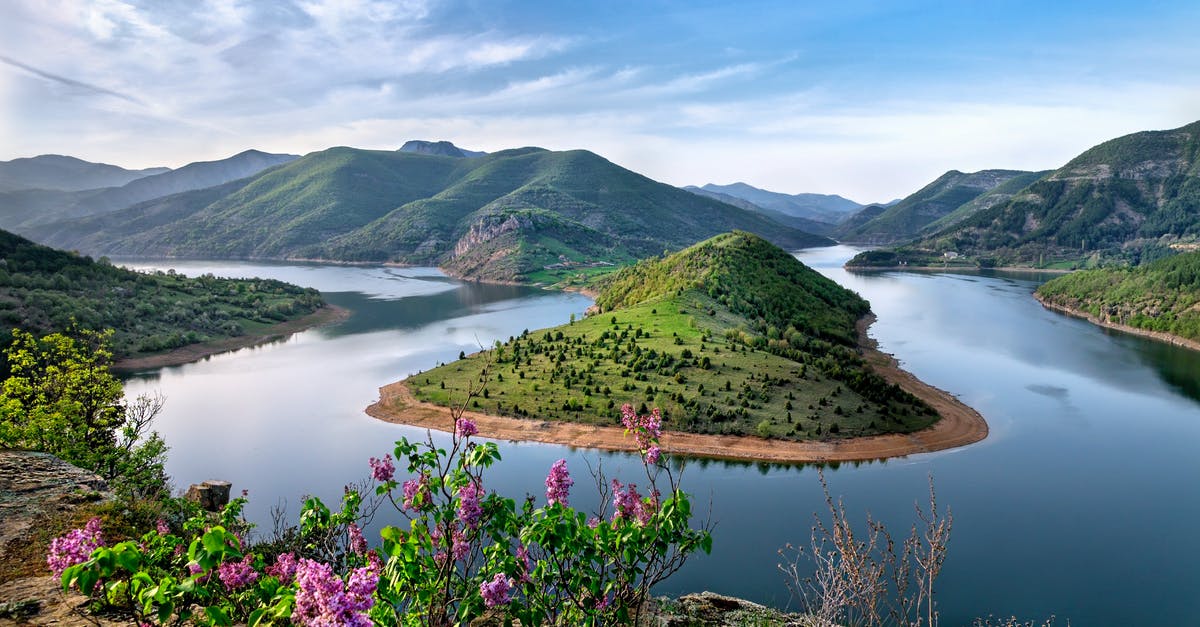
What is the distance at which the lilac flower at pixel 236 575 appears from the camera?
18.1ft

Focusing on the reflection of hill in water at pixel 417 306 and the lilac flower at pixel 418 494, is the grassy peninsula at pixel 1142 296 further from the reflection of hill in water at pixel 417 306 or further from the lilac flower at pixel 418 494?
the lilac flower at pixel 418 494

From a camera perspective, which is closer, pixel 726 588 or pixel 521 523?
pixel 521 523

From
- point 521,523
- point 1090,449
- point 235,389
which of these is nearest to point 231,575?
point 521,523

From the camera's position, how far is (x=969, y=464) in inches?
1389

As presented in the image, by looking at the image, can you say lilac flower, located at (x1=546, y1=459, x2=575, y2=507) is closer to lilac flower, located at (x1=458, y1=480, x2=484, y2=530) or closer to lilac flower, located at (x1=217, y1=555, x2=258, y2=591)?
lilac flower, located at (x1=458, y1=480, x2=484, y2=530)

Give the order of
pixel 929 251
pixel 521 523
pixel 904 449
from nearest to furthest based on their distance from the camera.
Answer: pixel 521 523, pixel 904 449, pixel 929 251

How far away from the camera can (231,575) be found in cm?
557

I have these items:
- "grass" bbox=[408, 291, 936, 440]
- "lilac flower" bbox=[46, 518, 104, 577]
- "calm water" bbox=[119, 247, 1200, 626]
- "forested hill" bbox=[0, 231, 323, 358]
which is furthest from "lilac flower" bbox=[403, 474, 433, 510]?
"forested hill" bbox=[0, 231, 323, 358]

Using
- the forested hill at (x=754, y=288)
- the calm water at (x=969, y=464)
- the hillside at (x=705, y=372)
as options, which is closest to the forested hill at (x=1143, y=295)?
the calm water at (x=969, y=464)

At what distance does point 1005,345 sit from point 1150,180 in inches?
7556

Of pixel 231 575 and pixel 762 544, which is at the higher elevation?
pixel 231 575

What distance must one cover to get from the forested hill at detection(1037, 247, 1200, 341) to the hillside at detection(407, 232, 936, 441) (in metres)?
40.5

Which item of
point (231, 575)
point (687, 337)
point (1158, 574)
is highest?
point (231, 575)

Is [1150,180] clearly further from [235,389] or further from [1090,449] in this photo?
[235,389]
